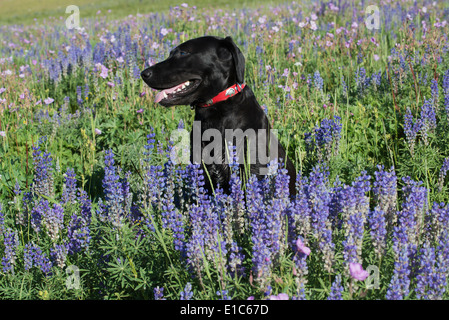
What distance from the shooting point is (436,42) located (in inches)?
211

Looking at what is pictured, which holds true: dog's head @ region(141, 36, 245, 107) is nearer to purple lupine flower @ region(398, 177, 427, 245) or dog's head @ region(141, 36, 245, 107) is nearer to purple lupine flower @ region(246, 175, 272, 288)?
purple lupine flower @ region(246, 175, 272, 288)

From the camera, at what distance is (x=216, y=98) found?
11.8 feet

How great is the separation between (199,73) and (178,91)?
0.21 metres

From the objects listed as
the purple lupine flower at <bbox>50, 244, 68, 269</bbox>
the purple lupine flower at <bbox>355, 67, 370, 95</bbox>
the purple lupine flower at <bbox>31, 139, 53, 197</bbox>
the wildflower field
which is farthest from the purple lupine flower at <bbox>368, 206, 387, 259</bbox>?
the purple lupine flower at <bbox>355, 67, 370, 95</bbox>

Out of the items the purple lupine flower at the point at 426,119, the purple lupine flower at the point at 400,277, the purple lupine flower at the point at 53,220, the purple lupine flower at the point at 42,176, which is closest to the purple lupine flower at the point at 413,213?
the purple lupine flower at the point at 400,277

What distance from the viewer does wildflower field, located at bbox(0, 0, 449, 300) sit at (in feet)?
7.09

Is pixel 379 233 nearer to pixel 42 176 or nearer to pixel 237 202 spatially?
pixel 237 202

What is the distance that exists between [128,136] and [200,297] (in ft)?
8.99

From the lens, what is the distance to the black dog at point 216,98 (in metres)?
3.55

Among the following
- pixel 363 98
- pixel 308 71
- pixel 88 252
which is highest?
pixel 308 71

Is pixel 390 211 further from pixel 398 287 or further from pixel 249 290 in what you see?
pixel 249 290

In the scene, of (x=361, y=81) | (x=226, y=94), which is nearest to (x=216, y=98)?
(x=226, y=94)
